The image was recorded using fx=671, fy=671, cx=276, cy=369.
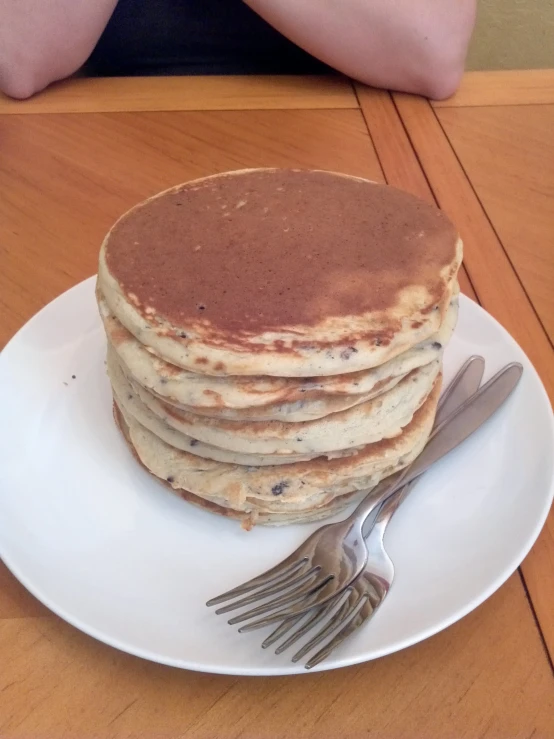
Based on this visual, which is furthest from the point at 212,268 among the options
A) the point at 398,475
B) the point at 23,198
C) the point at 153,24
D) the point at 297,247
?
the point at 153,24

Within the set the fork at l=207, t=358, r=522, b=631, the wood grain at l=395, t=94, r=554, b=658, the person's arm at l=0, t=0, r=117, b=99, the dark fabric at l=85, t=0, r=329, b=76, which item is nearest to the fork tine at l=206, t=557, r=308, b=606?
the fork at l=207, t=358, r=522, b=631

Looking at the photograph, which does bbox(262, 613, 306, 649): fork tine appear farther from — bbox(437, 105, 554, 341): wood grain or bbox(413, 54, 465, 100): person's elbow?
bbox(413, 54, 465, 100): person's elbow

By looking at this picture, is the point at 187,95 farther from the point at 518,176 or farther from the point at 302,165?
the point at 518,176

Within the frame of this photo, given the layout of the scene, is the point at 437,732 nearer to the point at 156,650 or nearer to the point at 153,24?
the point at 156,650

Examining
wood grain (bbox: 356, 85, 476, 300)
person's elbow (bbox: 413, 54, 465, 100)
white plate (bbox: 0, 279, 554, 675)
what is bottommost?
white plate (bbox: 0, 279, 554, 675)

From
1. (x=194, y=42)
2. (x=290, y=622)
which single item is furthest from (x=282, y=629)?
(x=194, y=42)

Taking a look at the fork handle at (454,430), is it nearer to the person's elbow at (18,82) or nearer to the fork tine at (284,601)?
the fork tine at (284,601)

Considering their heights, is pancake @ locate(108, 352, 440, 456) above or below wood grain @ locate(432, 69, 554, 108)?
below
